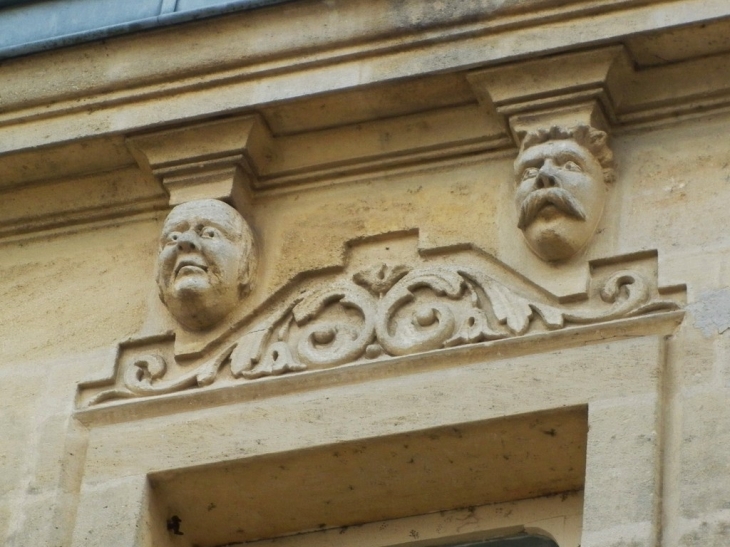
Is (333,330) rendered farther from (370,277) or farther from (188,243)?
(188,243)

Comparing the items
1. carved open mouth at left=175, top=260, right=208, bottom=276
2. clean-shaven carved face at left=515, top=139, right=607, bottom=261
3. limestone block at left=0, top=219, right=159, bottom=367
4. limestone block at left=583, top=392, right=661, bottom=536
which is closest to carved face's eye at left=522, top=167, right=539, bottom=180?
clean-shaven carved face at left=515, top=139, right=607, bottom=261

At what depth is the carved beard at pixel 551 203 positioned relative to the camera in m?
7.00

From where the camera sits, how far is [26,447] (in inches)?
284

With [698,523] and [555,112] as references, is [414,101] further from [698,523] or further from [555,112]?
[698,523]

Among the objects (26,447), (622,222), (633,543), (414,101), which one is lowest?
(633,543)

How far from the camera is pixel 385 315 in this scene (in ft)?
23.3

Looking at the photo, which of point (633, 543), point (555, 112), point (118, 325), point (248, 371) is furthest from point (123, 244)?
point (633, 543)

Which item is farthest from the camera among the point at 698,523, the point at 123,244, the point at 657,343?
the point at 123,244

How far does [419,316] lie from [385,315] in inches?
4.2

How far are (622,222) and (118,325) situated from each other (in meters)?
1.56

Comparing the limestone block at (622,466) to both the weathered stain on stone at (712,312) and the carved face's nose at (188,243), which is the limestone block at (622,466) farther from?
Answer: the carved face's nose at (188,243)

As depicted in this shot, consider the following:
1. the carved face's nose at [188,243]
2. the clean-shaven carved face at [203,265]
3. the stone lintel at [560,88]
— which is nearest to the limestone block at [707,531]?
the stone lintel at [560,88]

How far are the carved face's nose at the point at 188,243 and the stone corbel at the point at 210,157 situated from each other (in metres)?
0.23

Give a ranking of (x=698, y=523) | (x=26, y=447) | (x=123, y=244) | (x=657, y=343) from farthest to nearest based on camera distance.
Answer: (x=123, y=244)
(x=26, y=447)
(x=657, y=343)
(x=698, y=523)
